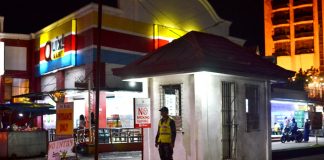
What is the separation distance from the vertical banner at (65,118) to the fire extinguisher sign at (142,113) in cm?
236

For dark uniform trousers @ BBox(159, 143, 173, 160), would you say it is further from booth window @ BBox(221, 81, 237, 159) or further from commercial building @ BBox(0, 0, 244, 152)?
commercial building @ BBox(0, 0, 244, 152)

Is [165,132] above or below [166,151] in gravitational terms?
above

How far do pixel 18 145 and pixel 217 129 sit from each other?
407 inches

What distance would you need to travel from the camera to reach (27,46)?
36.6 meters

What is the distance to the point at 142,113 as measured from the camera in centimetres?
1537

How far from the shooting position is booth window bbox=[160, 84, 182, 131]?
15203 mm

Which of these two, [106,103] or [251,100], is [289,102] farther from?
[251,100]

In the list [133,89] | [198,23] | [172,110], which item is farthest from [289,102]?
[172,110]

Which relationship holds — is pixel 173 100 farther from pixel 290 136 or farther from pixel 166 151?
pixel 290 136

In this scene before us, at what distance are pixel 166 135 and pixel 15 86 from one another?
26.3 m

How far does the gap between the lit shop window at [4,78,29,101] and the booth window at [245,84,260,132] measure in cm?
2399

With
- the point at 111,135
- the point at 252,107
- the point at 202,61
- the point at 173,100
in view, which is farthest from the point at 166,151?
the point at 111,135

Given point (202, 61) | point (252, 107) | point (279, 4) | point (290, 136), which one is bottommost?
point (290, 136)

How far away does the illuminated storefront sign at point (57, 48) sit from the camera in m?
30.5
